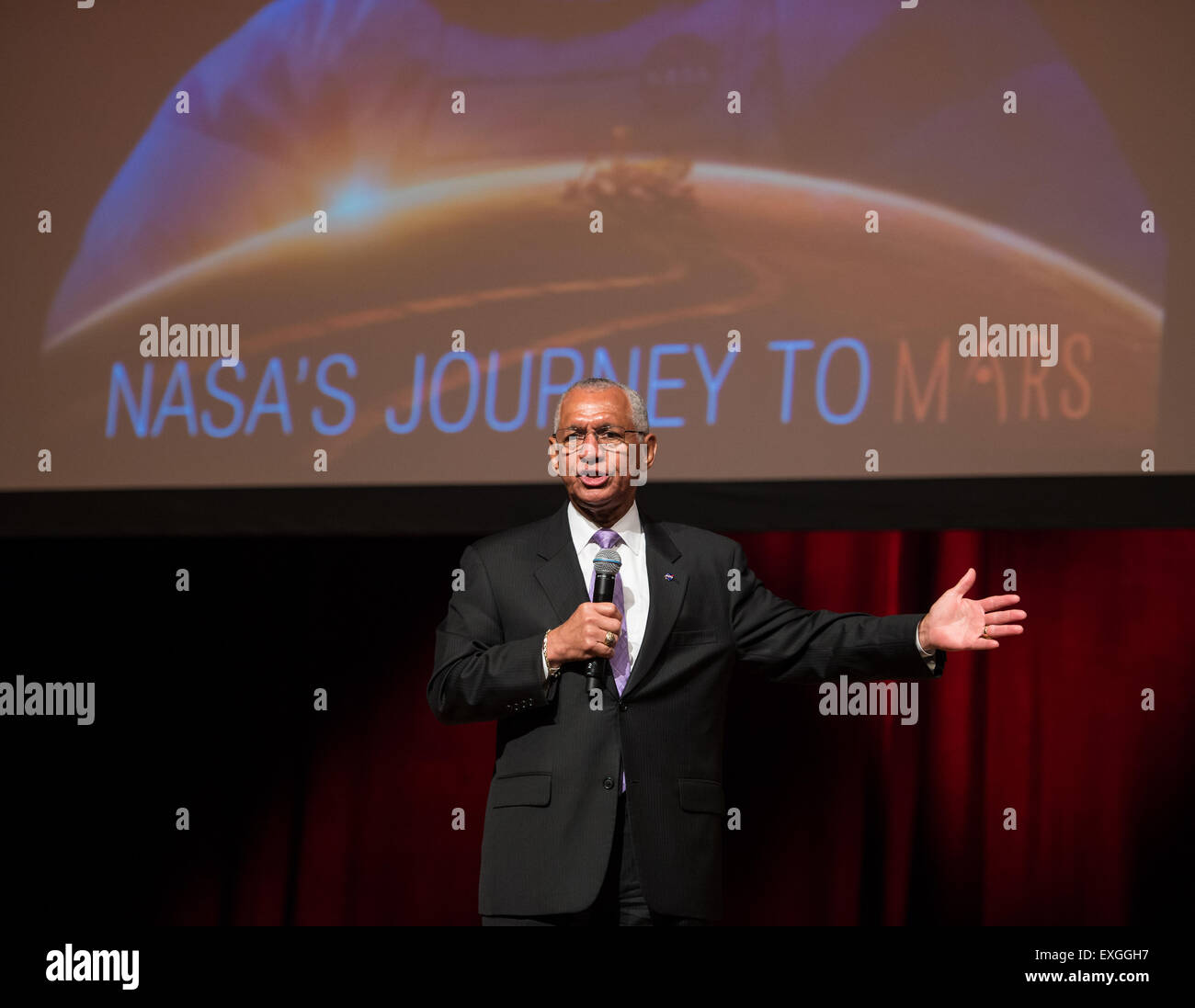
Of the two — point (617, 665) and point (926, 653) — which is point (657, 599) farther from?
point (926, 653)

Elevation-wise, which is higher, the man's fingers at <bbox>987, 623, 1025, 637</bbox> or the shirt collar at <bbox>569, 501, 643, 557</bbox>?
the shirt collar at <bbox>569, 501, 643, 557</bbox>

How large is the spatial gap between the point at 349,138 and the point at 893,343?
1.72 meters

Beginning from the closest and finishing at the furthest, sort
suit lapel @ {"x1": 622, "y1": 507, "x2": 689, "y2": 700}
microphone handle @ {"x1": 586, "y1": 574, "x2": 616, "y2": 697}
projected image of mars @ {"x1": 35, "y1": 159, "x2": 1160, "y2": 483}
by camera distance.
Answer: microphone handle @ {"x1": 586, "y1": 574, "x2": 616, "y2": 697}
suit lapel @ {"x1": 622, "y1": 507, "x2": 689, "y2": 700}
projected image of mars @ {"x1": 35, "y1": 159, "x2": 1160, "y2": 483}

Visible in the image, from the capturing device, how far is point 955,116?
151 inches

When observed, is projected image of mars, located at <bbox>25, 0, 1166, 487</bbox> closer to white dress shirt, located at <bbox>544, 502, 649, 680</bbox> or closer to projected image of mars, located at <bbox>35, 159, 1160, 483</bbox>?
projected image of mars, located at <bbox>35, 159, 1160, 483</bbox>

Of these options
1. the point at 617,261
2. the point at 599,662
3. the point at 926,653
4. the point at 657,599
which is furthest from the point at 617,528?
the point at 617,261

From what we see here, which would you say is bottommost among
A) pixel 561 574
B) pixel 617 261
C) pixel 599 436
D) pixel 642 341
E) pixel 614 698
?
pixel 614 698

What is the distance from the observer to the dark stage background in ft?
12.4

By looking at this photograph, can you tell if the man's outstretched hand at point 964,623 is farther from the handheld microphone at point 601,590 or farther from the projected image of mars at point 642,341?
the projected image of mars at point 642,341

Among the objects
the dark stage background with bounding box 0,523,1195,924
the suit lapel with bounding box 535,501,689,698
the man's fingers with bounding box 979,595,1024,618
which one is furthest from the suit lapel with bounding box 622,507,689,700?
the dark stage background with bounding box 0,523,1195,924

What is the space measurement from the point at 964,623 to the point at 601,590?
0.69 meters

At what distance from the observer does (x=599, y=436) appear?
250 cm

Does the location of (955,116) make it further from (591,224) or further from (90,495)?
(90,495)

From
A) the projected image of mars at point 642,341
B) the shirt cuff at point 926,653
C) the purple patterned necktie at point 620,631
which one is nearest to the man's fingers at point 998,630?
the shirt cuff at point 926,653
